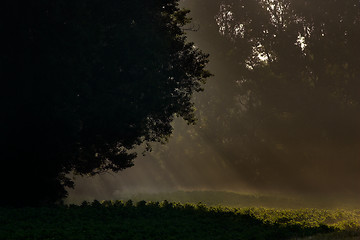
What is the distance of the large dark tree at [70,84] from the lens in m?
25.1

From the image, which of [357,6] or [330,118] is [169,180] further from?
[357,6]

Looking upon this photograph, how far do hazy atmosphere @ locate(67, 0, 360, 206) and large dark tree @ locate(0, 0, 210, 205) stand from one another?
77.3ft

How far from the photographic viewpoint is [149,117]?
30250mm

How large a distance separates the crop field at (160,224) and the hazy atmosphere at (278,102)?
25.1 meters

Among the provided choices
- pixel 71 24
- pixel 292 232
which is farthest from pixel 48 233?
pixel 71 24

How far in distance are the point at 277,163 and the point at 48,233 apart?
158ft

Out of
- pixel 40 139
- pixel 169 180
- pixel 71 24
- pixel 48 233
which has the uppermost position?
pixel 169 180

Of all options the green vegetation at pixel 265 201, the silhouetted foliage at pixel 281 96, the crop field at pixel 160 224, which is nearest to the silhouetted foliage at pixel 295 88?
the silhouetted foliage at pixel 281 96

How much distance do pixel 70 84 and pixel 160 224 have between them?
7626 millimetres

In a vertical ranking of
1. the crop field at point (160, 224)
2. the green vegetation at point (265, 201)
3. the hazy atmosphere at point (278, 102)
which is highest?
the hazy atmosphere at point (278, 102)

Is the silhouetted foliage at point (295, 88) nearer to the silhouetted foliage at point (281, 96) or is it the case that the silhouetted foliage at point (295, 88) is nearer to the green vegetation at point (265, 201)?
the silhouetted foliage at point (281, 96)

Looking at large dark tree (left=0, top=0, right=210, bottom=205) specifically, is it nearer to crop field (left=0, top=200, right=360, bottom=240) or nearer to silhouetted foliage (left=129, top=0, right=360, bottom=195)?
crop field (left=0, top=200, right=360, bottom=240)

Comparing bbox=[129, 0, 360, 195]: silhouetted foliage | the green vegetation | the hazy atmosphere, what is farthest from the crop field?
bbox=[129, 0, 360, 195]: silhouetted foliage

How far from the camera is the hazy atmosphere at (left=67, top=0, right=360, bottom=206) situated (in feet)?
184
